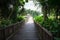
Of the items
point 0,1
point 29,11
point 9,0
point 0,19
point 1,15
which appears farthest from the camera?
point 29,11

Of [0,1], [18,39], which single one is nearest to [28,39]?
[18,39]

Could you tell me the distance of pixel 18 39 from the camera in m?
11.0

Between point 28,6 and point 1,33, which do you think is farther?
point 28,6

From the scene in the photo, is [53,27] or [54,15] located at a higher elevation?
[54,15]

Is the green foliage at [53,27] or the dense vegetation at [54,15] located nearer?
the green foliage at [53,27]

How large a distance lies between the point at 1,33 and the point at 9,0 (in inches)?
186

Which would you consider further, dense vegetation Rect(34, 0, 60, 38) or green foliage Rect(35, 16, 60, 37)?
dense vegetation Rect(34, 0, 60, 38)

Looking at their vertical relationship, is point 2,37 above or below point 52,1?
below

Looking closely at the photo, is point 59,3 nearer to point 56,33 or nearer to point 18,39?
point 56,33

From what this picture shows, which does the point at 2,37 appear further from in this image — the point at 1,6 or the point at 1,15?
the point at 1,15

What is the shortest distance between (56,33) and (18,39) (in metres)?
4.95

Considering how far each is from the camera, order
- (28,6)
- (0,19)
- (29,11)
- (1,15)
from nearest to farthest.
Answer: (1,15) → (0,19) → (29,11) → (28,6)

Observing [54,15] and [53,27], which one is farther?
[54,15]

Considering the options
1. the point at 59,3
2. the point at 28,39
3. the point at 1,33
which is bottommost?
the point at 28,39
